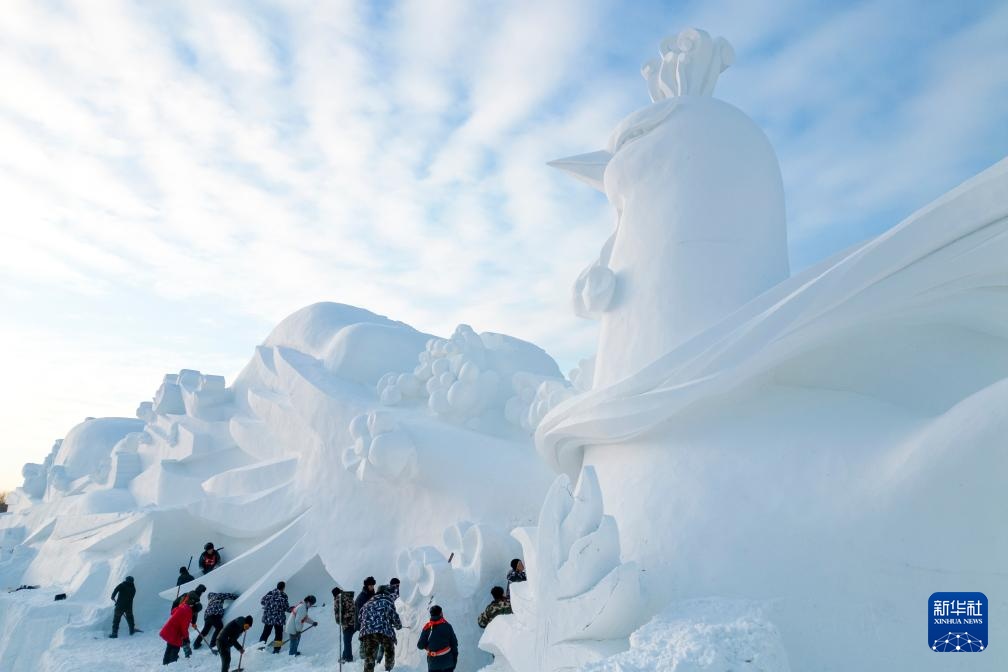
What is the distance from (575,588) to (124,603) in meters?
7.36

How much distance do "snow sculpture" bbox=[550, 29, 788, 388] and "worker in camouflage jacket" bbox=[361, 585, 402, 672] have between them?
8.83 feet

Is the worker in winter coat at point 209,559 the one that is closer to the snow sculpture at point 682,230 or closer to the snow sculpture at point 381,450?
the snow sculpture at point 381,450

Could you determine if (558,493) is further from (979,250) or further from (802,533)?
(979,250)

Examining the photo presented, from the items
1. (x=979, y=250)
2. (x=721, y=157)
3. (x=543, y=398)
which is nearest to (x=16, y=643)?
(x=543, y=398)

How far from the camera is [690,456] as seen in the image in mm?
4555

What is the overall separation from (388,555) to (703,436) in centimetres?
465

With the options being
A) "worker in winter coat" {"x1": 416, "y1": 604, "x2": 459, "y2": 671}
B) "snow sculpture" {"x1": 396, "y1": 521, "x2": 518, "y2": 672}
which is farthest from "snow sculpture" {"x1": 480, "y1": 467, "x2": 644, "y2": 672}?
"snow sculpture" {"x1": 396, "y1": 521, "x2": 518, "y2": 672}

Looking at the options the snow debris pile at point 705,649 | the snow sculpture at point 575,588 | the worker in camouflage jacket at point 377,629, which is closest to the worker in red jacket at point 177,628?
the worker in camouflage jacket at point 377,629

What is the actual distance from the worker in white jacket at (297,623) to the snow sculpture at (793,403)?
3.83 metres

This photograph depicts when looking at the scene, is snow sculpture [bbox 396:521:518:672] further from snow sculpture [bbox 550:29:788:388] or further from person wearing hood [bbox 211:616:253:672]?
snow sculpture [bbox 550:29:788:388]

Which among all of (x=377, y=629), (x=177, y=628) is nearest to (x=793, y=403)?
(x=377, y=629)

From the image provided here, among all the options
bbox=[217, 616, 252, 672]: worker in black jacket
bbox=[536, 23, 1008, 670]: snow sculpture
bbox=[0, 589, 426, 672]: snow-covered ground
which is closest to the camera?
bbox=[536, 23, 1008, 670]: snow sculpture

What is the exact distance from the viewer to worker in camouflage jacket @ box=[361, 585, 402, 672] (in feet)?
19.7

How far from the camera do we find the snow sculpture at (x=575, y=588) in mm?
3922
